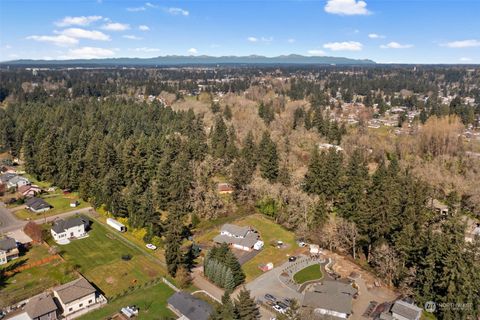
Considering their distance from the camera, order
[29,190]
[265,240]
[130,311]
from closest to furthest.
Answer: [130,311]
[265,240]
[29,190]

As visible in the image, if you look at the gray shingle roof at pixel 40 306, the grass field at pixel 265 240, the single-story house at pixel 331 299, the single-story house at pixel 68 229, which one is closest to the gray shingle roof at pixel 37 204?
the single-story house at pixel 68 229

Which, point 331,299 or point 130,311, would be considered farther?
point 331,299

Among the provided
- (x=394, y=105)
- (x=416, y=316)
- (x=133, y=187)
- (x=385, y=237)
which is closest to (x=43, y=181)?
(x=133, y=187)

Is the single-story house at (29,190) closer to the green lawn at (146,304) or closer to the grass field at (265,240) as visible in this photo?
the grass field at (265,240)

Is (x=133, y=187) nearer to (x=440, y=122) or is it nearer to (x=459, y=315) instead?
(x=459, y=315)

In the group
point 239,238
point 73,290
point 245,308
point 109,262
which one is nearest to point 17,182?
point 109,262

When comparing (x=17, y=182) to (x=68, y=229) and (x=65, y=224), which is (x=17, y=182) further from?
Answer: (x=68, y=229)

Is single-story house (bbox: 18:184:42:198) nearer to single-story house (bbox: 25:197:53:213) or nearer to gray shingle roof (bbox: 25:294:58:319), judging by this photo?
single-story house (bbox: 25:197:53:213)
